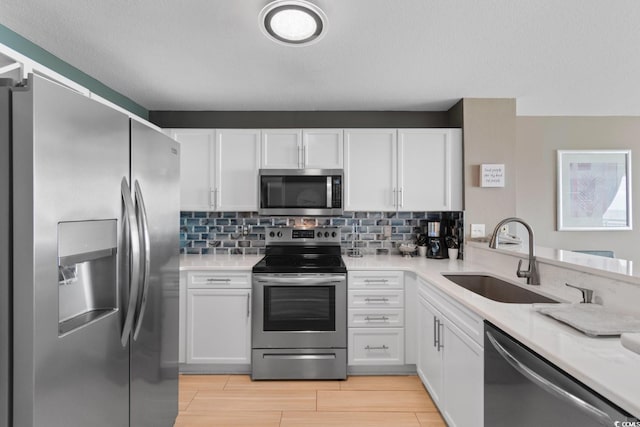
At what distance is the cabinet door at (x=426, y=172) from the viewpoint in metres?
3.00

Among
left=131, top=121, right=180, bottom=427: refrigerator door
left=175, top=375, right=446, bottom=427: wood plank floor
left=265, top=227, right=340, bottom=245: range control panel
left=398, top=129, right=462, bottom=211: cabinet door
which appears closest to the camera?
left=131, top=121, right=180, bottom=427: refrigerator door

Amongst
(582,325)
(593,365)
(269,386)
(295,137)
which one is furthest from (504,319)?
(295,137)

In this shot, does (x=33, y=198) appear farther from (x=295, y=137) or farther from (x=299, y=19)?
(x=295, y=137)

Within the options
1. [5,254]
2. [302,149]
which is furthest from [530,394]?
[302,149]

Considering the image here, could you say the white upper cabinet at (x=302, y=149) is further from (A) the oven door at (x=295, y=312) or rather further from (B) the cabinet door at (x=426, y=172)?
(A) the oven door at (x=295, y=312)

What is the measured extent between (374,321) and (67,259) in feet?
7.16

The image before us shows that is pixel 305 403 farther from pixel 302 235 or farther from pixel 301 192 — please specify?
pixel 301 192

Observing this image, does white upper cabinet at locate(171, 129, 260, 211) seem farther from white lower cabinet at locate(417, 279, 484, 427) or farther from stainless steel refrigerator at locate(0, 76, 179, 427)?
white lower cabinet at locate(417, 279, 484, 427)

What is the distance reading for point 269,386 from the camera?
2.50 metres

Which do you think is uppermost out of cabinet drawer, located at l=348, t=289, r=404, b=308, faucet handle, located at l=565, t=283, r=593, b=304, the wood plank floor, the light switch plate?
the light switch plate

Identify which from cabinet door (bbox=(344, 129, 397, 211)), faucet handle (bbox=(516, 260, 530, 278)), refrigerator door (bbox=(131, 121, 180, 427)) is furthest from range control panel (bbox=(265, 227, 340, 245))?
faucet handle (bbox=(516, 260, 530, 278))

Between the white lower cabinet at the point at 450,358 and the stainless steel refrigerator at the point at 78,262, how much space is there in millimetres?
1467

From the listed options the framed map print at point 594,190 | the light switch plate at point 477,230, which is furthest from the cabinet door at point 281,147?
the framed map print at point 594,190

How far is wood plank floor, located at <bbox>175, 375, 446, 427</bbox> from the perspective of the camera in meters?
2.08
